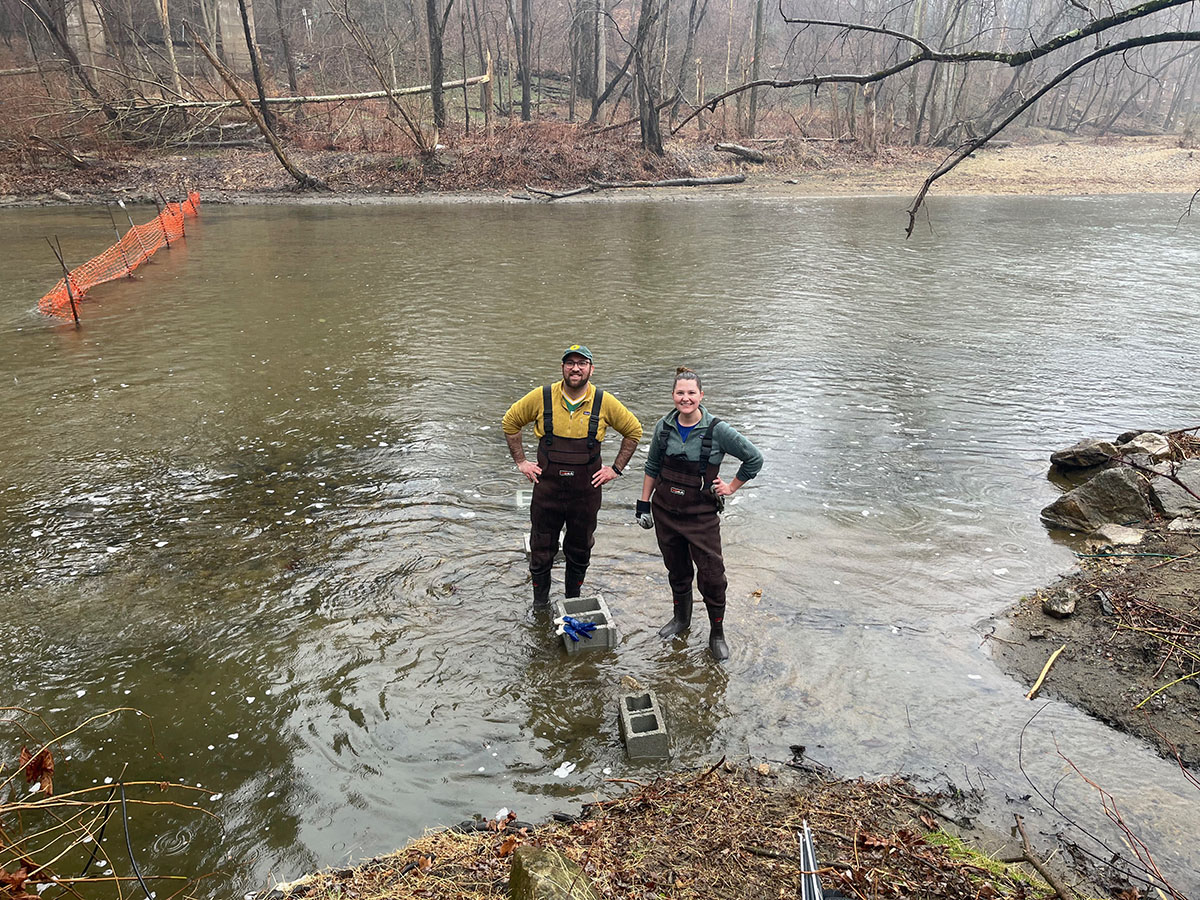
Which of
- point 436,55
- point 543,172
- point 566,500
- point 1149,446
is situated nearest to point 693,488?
point 566,500

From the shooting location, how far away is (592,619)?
18.6 feet

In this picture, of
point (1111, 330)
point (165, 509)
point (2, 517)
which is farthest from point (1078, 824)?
point (1111, 330)

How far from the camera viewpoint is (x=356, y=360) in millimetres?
12000

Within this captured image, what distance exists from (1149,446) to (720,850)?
23.6 feet

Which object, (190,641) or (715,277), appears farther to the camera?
(715,277)

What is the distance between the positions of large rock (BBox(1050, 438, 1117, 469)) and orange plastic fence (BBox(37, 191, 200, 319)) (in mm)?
15098

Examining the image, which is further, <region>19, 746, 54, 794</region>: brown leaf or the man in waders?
the man in waders

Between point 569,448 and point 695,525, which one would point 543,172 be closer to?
point 569,448

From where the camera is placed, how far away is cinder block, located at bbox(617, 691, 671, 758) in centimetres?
449

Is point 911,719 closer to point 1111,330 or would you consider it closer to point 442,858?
point 442,858

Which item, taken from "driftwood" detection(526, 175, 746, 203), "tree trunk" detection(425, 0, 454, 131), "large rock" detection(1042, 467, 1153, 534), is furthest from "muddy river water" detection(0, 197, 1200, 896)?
"tree trunk" detection(425, 0, 454, 131)

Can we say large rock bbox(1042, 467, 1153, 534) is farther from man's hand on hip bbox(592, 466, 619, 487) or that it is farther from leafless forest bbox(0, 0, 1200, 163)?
leafless forest bbox(0, 0, 1200, 163)

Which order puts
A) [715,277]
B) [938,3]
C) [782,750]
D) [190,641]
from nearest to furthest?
1. [782,750]
2. [190,641]
3. [715,277]
4. [938,3]

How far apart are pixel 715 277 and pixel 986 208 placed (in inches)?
649
